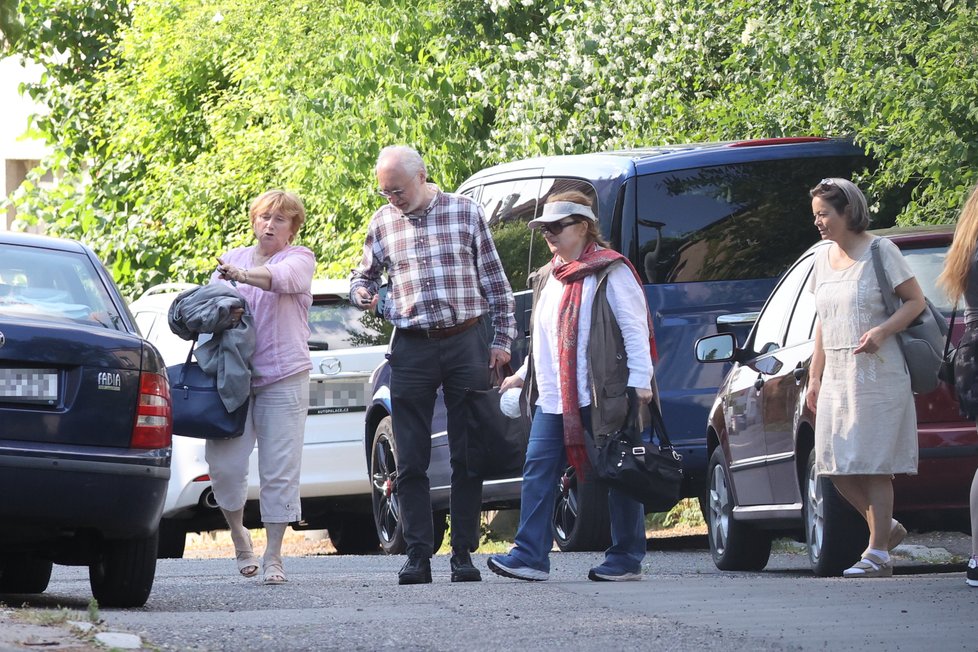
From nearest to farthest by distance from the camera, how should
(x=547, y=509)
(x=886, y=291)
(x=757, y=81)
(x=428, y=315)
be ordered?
(x=886, y=291)
(x=428, y=315)
(x=547, y=509)
(x=757, y=81)

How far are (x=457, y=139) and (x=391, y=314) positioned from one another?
948 centimetres

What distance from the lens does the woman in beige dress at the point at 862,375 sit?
828cm

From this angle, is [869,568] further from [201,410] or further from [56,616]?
[56,616]

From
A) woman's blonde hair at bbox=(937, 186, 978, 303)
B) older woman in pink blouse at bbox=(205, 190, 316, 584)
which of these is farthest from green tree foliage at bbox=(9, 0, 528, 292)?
woman's blonde hair at bbox=(937, 186, 978, 303)

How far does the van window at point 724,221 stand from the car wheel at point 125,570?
11.9 feet

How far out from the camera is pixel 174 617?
23.9ft

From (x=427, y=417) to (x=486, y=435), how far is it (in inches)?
10.6

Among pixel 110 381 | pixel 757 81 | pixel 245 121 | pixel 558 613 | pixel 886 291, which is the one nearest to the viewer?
pixel 558 613

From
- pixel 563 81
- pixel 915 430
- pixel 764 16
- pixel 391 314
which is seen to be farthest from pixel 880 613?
pixel 563 81

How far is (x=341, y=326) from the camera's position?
12.4 metres

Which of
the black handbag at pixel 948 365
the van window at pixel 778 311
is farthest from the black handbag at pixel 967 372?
the van window at pixel 778 311

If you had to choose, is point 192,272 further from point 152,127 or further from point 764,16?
point 764,16

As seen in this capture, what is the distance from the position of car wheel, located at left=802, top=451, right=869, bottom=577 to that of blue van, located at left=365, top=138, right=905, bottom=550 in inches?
66.2

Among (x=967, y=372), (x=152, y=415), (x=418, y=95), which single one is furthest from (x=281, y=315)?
(x=418, y=95)
